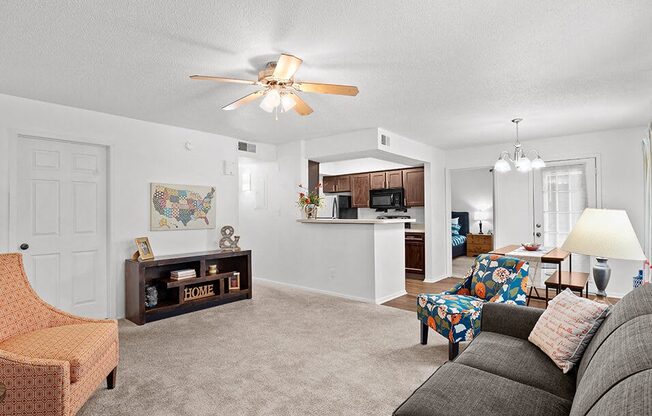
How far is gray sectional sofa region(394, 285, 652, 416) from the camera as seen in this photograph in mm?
1000

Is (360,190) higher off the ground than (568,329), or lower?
higher

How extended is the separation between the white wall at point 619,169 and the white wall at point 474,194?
4.39 m

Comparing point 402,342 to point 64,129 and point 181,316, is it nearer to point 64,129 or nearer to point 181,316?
point 181,316

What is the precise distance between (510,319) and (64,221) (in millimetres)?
4190

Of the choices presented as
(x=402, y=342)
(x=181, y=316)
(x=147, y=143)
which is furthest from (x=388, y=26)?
(x=181, y=316)

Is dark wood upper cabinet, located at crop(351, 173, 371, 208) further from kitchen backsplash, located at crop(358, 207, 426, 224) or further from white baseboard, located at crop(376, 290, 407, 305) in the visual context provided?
white baseboard, located at crop(376, 290, 407, 305)

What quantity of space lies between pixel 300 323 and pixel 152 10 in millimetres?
3081

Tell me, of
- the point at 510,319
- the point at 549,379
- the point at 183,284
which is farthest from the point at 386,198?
the point at 549,379

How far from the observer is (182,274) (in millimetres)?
4316

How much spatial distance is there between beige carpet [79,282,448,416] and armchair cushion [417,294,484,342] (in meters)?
0.29

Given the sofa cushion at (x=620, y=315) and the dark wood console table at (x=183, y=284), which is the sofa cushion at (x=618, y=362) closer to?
the sofa cushion at (x=620, y=315)

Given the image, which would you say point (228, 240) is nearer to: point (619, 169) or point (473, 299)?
point (473, 299)

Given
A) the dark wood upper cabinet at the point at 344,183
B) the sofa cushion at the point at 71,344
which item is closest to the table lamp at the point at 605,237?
the sofa cushion at the point at 71,344

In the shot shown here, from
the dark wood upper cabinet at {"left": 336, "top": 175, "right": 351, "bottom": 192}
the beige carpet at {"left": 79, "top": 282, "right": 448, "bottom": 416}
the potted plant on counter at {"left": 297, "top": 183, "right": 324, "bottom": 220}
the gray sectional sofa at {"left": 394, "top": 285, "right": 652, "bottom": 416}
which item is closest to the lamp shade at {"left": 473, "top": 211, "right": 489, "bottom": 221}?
the dark wood upper cabinet at {"left": 336, "top": 175, "right": 351, "bottom": 192}
